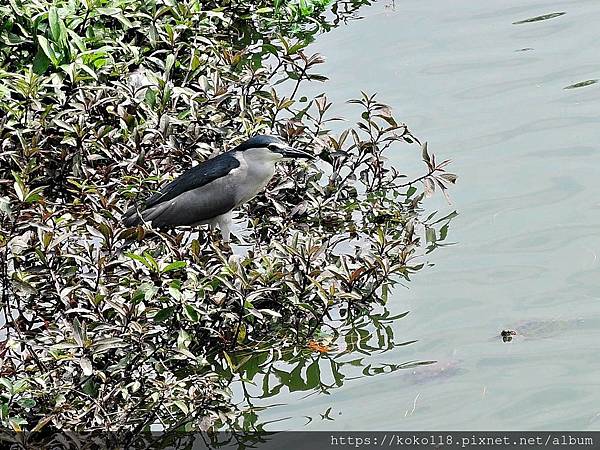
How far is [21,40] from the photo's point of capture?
6969mm

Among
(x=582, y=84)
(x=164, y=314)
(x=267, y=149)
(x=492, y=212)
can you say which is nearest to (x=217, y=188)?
(x=267, y=149)

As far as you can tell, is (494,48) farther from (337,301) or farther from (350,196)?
(337,301)

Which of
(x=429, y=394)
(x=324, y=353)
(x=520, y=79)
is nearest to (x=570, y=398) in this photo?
(x=429, y=394)

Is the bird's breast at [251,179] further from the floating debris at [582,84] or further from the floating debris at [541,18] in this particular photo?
the floating debris at [541,18]

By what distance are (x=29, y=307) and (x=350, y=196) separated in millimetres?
2133

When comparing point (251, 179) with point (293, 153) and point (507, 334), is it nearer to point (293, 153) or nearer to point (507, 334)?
point (293, 153)

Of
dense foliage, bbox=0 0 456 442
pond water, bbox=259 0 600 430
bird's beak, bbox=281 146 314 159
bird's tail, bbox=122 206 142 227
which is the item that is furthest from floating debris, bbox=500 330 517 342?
bird's tail, bbox=122 206 142 227

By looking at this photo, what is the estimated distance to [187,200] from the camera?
557 centimetres

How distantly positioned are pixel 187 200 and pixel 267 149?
0.54 metres

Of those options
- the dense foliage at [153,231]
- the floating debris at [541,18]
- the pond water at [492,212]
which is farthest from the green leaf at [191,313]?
the floating debris at [541,18]

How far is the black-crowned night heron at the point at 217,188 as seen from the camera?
5555 millimetres

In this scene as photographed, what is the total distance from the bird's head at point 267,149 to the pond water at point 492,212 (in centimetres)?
97

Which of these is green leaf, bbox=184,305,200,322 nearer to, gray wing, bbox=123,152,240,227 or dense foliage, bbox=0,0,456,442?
dense foliage, bbox=0,0,456,442

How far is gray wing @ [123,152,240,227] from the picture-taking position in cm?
554
